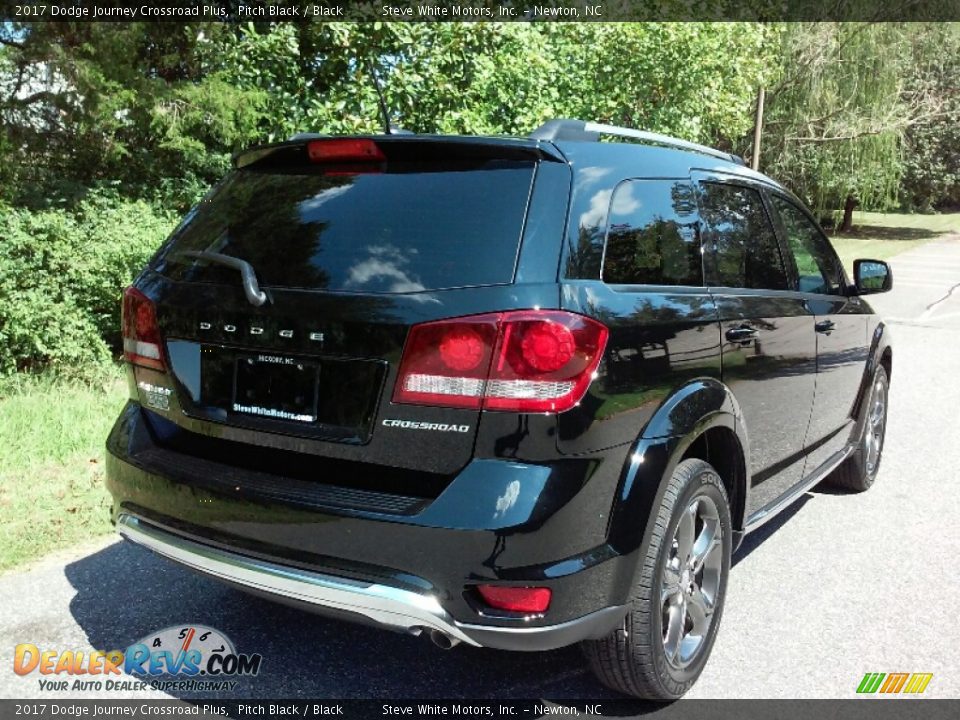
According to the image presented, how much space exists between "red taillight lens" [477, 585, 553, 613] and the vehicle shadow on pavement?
28.4 inches

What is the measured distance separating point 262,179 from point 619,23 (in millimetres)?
10666

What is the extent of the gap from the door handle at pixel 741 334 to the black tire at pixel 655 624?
0.52 meters

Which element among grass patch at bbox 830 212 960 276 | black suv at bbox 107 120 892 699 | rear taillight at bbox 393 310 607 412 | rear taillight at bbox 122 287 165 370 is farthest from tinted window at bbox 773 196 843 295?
grass patch at bbox 830 212 960 276

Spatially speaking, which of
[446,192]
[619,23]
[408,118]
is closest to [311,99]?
[408,118]

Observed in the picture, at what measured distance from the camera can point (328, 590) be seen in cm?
242

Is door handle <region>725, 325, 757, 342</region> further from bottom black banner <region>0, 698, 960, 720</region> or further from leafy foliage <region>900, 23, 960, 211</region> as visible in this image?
leafy foliage <region>900, 23, 960, 211</region>

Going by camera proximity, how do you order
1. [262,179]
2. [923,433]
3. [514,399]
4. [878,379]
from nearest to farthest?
[514,399], [262,179], [878,379], [923,433]

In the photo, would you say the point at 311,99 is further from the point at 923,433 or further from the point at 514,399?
the point at 514,399

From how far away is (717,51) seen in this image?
43.1 feet

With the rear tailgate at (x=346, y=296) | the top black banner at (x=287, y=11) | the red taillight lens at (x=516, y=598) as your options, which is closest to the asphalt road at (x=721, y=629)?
the red taillight lens at (x=516, y=598)

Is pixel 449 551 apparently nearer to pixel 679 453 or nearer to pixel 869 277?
pixel 679 453

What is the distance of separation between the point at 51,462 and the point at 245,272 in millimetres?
3207

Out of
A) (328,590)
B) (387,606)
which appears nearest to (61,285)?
(328,590)

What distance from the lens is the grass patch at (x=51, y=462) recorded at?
4.23 metres
